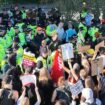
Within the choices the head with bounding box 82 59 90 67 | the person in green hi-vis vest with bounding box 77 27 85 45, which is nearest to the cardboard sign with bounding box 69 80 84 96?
the head with bounding box 82 59 90 67

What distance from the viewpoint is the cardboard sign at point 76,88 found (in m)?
8.92

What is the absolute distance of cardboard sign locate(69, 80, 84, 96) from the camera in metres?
8.92

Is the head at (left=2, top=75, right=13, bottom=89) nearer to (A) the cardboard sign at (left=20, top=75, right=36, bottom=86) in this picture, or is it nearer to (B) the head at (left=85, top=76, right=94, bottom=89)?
A: (A) the cardboard sign at (left=20, top=75, right=36, bottom=86)

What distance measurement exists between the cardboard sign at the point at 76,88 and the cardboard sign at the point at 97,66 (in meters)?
0.76

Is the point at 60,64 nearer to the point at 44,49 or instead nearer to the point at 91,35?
the point at 44,49

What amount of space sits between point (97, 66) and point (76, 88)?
103cm

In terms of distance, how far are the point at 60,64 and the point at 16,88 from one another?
1606 mm

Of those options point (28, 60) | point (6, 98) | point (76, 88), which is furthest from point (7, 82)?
point (28, 60)

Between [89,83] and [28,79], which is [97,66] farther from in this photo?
[28,79]

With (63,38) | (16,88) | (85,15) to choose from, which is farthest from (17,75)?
(85,15)

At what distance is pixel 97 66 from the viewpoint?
984 cm

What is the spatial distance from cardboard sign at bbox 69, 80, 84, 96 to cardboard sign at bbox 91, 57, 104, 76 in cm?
76

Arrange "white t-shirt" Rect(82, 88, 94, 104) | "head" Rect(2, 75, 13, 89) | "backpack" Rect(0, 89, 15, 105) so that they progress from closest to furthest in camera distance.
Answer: "backpack" Rect(0, 89, 15, 105) < "white t-shirt" Rect(82, 88, 94, 104) < "head" Rect(2, 75, 13, 89)

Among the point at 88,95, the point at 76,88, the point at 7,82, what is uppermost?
the point at 7,82
